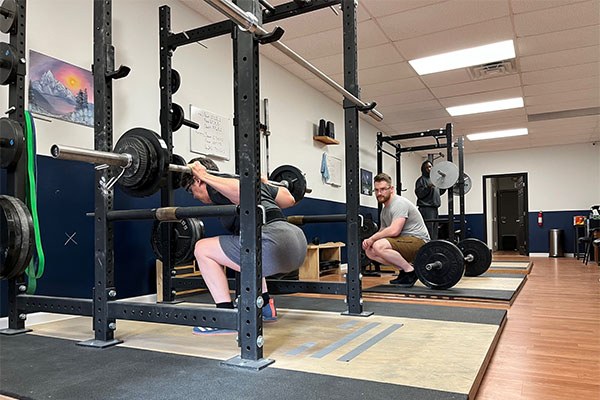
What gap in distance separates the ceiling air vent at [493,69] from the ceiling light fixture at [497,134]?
3.31m

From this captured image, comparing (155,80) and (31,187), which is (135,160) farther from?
(155,80)

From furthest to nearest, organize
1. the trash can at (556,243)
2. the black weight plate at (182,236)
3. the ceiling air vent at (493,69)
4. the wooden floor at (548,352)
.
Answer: the trash can at (556,243)
the ceiling air vent at (493,69)
the black weight plate at (182,236)
the wooden floor at (548,352)

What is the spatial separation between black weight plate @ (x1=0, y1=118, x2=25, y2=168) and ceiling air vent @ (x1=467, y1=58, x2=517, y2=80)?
459 centimetres

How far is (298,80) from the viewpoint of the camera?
5.55 meters

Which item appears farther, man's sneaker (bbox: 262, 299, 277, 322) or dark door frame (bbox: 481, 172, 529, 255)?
dark door frame (bbox: 481, 172, 529, 255)

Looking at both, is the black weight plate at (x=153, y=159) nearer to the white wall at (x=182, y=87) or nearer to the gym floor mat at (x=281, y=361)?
the gym floor mat at (x=281, y=361)

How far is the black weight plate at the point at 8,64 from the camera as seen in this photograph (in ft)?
7.24

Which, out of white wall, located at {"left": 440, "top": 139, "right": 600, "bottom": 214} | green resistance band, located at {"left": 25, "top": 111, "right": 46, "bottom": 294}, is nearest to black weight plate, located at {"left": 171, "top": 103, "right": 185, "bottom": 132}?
green resistance band, located at {"left": 25, "top": 111, "right": 46, "bottom": 294}

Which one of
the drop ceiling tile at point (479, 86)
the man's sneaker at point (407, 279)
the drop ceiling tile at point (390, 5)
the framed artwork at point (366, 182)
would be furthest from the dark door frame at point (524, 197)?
the drop ceiling tile at point (390, 5)

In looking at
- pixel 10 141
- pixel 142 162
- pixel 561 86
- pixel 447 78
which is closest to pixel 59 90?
pixel 10 141

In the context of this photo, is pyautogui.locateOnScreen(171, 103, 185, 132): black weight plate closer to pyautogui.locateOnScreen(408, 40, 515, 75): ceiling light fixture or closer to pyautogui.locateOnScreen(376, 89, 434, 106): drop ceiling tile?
pyautogui.locateOnScreen(408, 40, 515, 75): ceiling light fixture

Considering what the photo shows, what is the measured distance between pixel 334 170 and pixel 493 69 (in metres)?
2.32

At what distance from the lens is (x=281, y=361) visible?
166 centimetres

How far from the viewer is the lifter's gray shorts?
2041 mm
